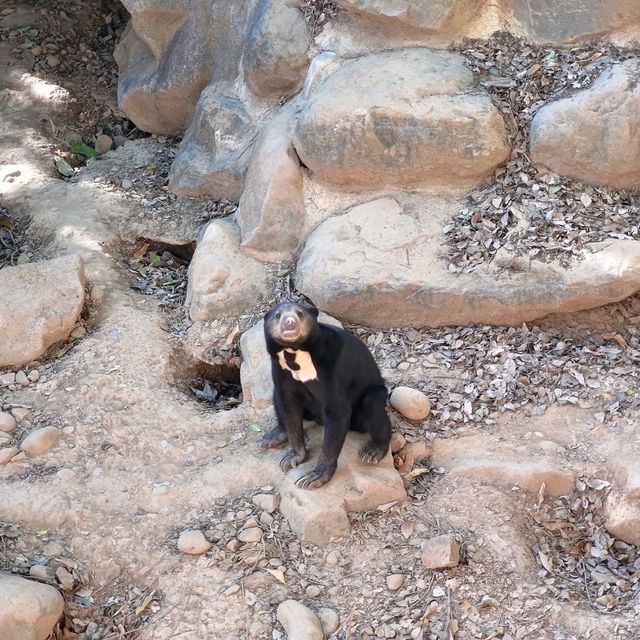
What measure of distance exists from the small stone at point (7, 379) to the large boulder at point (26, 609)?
1824mm

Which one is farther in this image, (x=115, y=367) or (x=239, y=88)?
(x=239, y=88)

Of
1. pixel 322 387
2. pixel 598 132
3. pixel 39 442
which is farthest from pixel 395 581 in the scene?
A: pixel 598 132

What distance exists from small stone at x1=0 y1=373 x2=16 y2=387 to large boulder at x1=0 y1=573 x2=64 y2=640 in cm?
182

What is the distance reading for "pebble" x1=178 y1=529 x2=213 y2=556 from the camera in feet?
16.9

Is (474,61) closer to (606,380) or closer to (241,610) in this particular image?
(606,380)

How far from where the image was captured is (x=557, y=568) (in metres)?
5.07

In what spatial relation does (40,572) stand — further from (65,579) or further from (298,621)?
(298,621)

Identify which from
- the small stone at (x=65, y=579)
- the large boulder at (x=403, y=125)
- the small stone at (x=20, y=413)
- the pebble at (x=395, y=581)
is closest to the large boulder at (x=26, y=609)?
the small stone at (x=65, y=579)

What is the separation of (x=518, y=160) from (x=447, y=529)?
2.82 meters

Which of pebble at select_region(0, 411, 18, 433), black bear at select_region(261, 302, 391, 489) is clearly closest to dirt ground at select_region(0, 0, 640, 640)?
pebble at select_region(0, 411, 18, 433)

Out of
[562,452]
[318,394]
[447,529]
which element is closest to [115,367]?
[318,394]

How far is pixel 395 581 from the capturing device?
4.93 metres

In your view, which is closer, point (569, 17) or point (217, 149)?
point (569, 17)

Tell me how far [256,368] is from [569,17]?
3.43m
